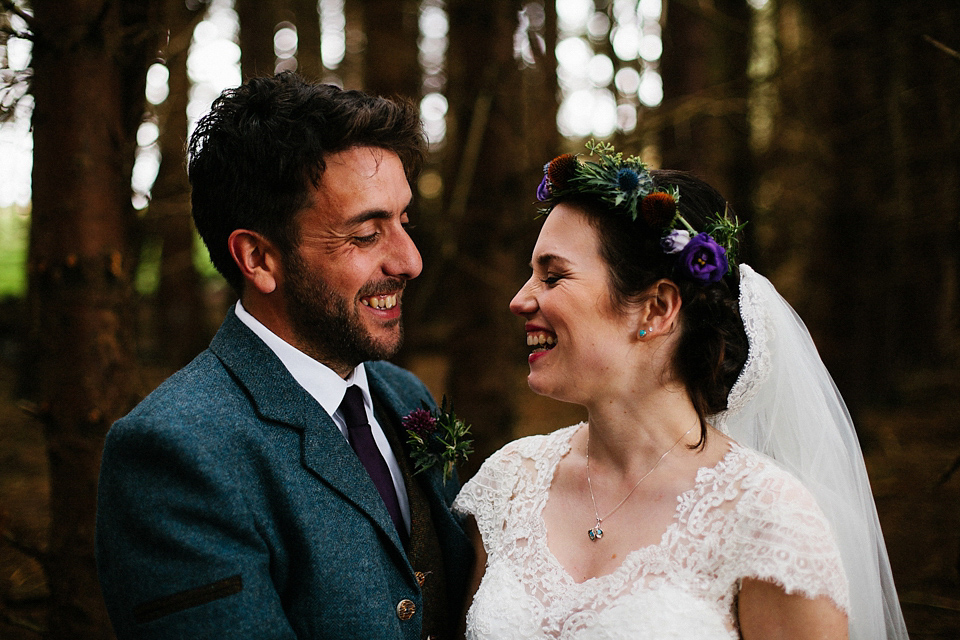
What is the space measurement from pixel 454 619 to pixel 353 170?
5.26 feet

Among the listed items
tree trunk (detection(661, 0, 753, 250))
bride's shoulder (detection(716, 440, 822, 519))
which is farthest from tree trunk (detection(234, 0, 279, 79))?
bride's shoulder (detection(716, 440, 822, 519))

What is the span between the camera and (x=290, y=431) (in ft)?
7.09

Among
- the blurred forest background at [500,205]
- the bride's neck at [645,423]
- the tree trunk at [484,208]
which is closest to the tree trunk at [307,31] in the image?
the blurred forest background at [500,205]

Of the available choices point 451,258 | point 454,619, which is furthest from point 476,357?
point 454,619

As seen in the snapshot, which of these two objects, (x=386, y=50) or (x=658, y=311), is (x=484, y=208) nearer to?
(x=386, y=50)

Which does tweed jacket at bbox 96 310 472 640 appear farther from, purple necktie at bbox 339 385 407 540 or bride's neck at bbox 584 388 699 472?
bride's neck at bbox 584 388 699 472

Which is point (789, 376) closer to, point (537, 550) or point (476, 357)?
point (537, 550)

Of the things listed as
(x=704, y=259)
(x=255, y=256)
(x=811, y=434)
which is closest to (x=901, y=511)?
(x=811, y=434)

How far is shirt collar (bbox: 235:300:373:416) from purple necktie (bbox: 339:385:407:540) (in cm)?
7

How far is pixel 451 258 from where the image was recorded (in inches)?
204

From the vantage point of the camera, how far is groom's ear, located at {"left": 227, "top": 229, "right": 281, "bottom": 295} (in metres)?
2.36

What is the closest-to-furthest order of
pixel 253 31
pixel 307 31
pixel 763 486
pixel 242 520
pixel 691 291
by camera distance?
pixel 242 520, pixel 763 486, pixel 691 291, pixel 253 31, pixel 307 31

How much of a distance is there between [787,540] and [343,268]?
1556 millimetres

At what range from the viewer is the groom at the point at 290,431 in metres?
1.87
